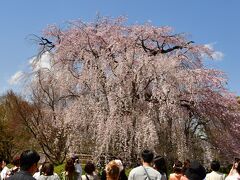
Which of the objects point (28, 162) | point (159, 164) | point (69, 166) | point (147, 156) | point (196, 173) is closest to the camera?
point (28, 162)

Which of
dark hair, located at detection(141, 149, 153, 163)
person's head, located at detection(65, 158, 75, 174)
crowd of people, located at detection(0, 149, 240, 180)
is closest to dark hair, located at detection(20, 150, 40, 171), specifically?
crowd of people, located at detection(0, 149, 240, 180)

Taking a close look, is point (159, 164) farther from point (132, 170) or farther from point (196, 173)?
point (196, 173)

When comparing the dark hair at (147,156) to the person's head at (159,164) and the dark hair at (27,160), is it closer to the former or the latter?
the person's head at (159,164)

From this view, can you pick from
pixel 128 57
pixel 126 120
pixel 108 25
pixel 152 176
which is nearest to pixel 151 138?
pixel 126 120

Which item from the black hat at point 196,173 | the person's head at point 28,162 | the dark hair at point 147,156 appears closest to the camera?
the person's head at point 28,162

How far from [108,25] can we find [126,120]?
5.66 m

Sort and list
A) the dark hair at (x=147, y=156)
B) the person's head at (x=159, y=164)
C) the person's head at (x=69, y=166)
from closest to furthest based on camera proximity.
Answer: the dark hair at (x=147, y=156) < the person's head at (x=159, y=164) < the person's head at (x=69, y=166)

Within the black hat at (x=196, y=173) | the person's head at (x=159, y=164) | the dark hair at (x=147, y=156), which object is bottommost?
the black hat at (x=196, y=173)

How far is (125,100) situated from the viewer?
55.1 ft

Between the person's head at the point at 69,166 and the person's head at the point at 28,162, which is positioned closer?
the person's head at the point at 28,162

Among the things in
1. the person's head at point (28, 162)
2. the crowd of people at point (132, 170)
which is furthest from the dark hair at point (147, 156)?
the person's head at point (28, 162)

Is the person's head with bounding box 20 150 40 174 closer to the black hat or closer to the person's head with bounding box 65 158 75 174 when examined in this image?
the black hat

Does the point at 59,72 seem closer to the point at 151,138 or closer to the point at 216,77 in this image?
the point at 151,138

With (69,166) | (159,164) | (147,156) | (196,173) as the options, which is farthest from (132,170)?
(196,173)
